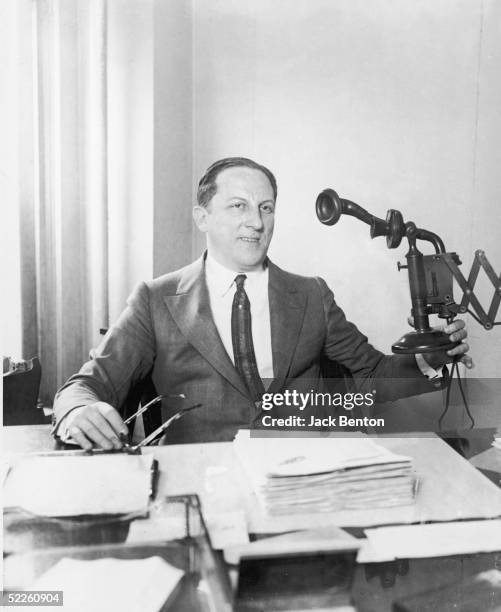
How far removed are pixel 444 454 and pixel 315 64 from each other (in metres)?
0.83

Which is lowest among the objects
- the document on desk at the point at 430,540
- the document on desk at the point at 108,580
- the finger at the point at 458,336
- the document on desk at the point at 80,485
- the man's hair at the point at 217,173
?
the document on desk at the point at 108,580

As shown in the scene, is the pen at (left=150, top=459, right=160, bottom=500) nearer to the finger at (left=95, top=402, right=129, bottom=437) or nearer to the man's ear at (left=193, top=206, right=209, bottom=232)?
the finger at (left=95, top=402, right=129, bottom=437)

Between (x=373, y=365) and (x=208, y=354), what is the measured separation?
1.23 ft

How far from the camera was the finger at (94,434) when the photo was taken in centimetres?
100

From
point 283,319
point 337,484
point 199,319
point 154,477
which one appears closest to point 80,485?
point 154,477

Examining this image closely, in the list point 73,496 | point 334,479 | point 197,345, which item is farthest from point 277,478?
point 197,345

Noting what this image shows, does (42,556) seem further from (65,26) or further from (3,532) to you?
(65,26)

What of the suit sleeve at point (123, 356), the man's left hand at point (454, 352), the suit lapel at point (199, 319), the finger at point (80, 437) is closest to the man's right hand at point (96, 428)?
the finger at point (80, 437)

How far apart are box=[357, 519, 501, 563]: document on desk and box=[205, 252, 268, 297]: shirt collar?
0.63 meters

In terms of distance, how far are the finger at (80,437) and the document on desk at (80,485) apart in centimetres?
5

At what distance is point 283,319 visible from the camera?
50.5 inches

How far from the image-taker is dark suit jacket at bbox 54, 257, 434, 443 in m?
1.22

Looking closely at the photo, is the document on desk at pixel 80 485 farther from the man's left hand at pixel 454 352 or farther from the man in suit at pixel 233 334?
the man's left hand at pixel 454 352

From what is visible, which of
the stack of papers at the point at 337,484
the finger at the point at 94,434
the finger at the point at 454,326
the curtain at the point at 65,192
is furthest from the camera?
the finger at the point at 454,326
